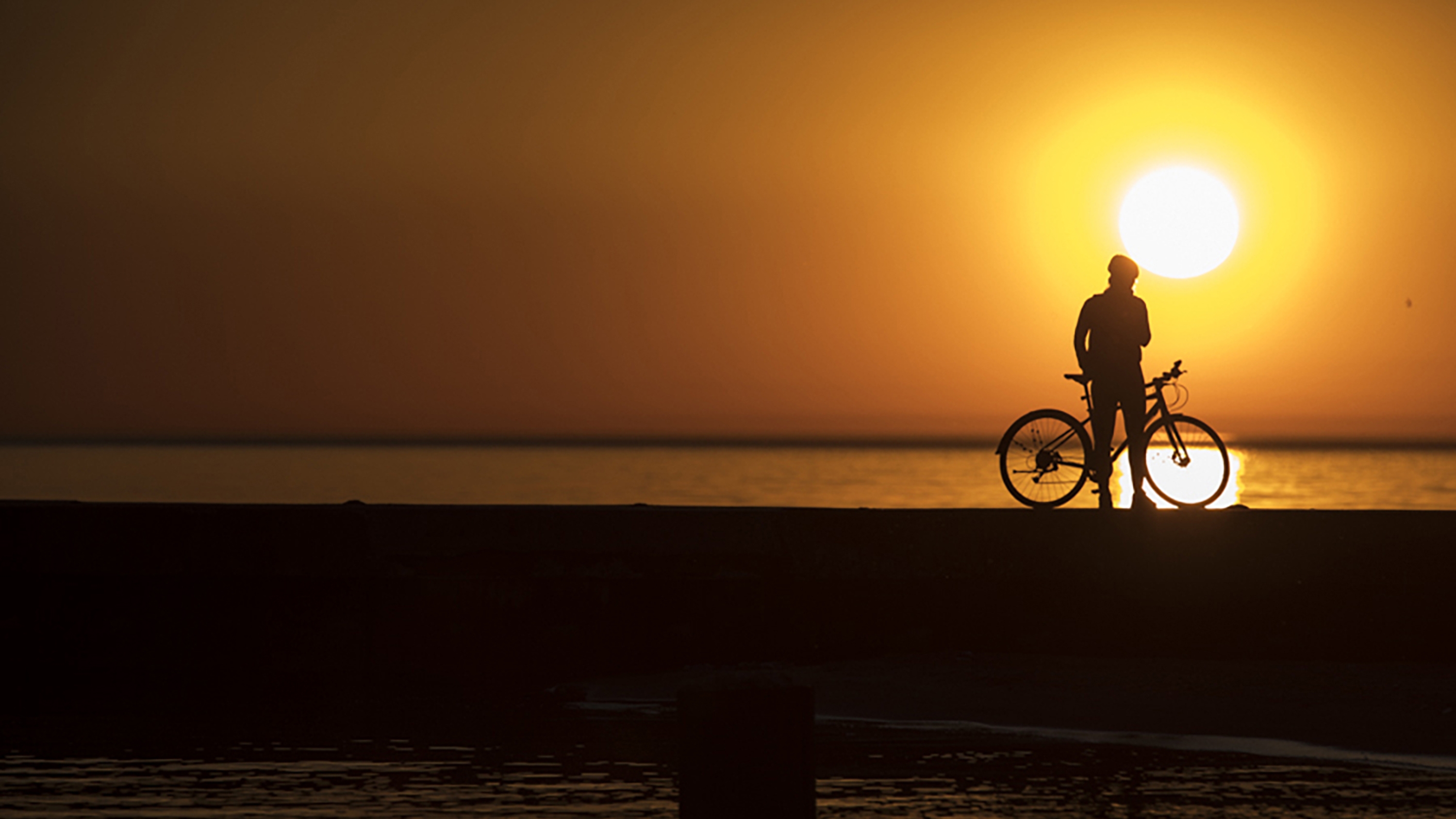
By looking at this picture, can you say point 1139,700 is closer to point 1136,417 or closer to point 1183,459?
point 1136,417

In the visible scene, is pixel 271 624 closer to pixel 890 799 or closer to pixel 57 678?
pixel 57 678

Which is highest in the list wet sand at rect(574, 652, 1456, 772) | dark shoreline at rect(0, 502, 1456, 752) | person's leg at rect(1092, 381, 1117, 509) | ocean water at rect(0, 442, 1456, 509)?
ocean water at rect(0, 442, 1456, 509)

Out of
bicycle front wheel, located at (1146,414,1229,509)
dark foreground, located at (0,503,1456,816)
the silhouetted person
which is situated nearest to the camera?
dark foreground, located at (0,503,1456,816)

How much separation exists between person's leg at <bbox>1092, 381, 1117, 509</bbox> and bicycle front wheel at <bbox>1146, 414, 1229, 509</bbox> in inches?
25.9

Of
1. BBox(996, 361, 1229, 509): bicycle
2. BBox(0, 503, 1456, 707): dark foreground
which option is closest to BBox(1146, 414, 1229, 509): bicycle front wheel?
BBox(996, 361, 1229, 509): bicycle

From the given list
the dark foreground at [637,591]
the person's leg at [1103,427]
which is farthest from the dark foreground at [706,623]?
the person's leg at [1103,427]

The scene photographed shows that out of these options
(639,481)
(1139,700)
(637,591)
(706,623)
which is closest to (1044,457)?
(1139,700)

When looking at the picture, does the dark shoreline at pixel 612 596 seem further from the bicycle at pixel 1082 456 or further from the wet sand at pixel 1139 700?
the bicycle at pixel 1082 456

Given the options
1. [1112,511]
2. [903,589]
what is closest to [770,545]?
[903,589]

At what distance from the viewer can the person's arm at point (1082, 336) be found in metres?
12.1

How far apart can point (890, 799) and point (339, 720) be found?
11.3 ft

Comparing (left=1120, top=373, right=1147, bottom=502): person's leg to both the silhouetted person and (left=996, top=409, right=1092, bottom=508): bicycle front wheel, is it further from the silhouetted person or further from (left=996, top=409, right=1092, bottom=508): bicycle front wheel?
(left=996, top=409, right=1092, bottom=508): bicycle front wheel

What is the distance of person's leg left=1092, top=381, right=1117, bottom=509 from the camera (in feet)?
39.3

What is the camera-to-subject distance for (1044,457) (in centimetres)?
1322
